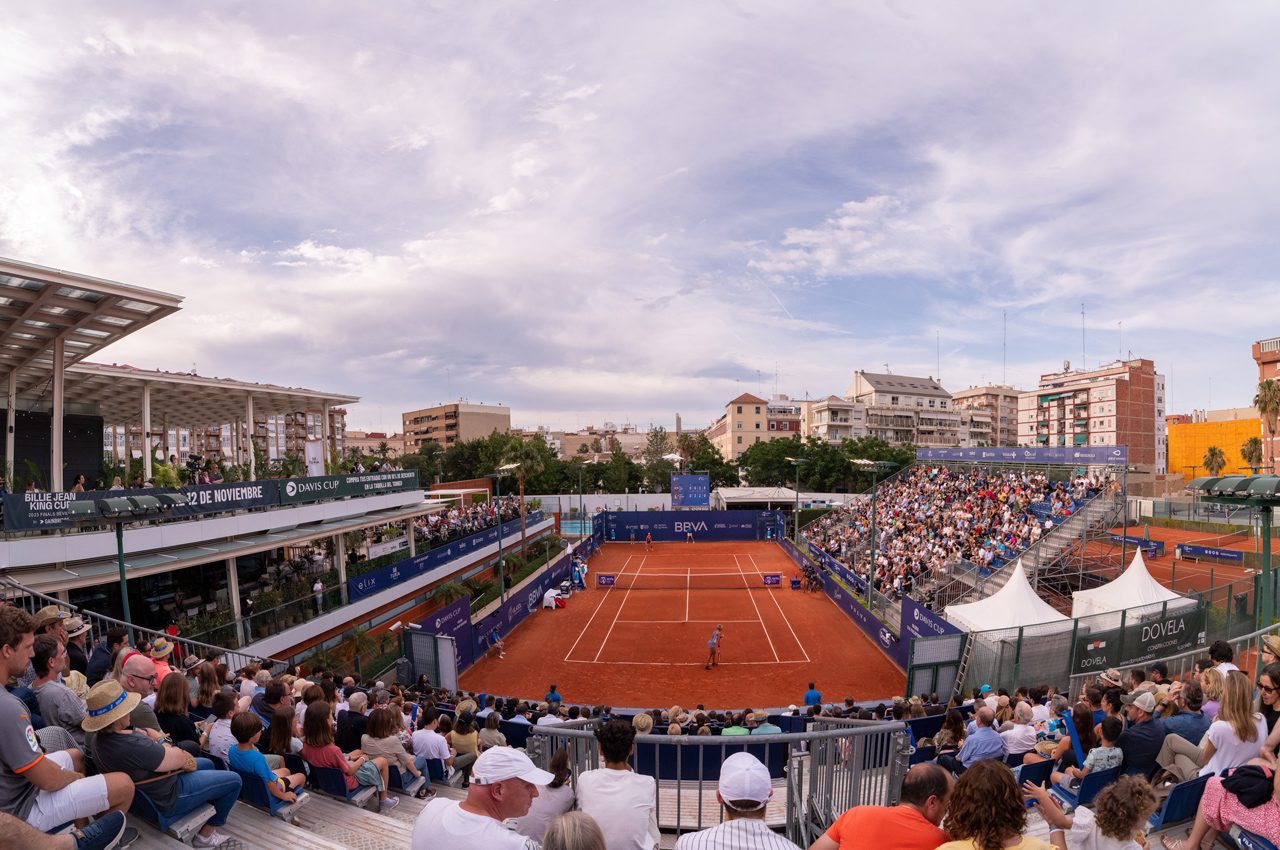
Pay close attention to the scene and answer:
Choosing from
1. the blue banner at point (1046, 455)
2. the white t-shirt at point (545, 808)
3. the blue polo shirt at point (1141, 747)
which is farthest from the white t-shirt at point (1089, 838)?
the blue banner at point (1046, 455)

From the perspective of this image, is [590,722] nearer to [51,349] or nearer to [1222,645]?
[1222,645]

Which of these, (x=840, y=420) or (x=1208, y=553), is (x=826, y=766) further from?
(x=840, y=420)

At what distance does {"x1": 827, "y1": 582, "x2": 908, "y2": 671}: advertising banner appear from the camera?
21.0 m

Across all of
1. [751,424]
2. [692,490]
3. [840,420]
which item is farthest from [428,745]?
[751,424]

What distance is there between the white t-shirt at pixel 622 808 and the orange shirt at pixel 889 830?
1276 millimetres

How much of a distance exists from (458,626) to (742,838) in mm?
20251

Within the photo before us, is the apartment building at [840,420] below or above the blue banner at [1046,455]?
above

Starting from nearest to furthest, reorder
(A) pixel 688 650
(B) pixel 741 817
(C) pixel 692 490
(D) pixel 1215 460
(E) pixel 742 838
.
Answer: (E) pixel 742 838, (B) pixel 741 817, (A) pixel 688 650, (C) pixel 692 490, (D) pixel 1215 460

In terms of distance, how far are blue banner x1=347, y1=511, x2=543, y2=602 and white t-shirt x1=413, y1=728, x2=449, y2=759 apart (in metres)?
17.0

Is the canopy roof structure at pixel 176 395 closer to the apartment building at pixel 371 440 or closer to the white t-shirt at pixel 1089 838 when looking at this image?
the white t-shirt at pixel 1089 838

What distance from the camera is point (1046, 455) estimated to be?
34656mm

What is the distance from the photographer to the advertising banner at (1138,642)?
14398 millimetres

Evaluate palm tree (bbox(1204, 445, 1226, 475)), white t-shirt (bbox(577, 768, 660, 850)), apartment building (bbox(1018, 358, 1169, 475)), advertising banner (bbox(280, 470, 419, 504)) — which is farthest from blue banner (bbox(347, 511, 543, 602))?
apartment building (bbox(1018, 358, 1169, 475))

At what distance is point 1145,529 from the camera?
110ft
